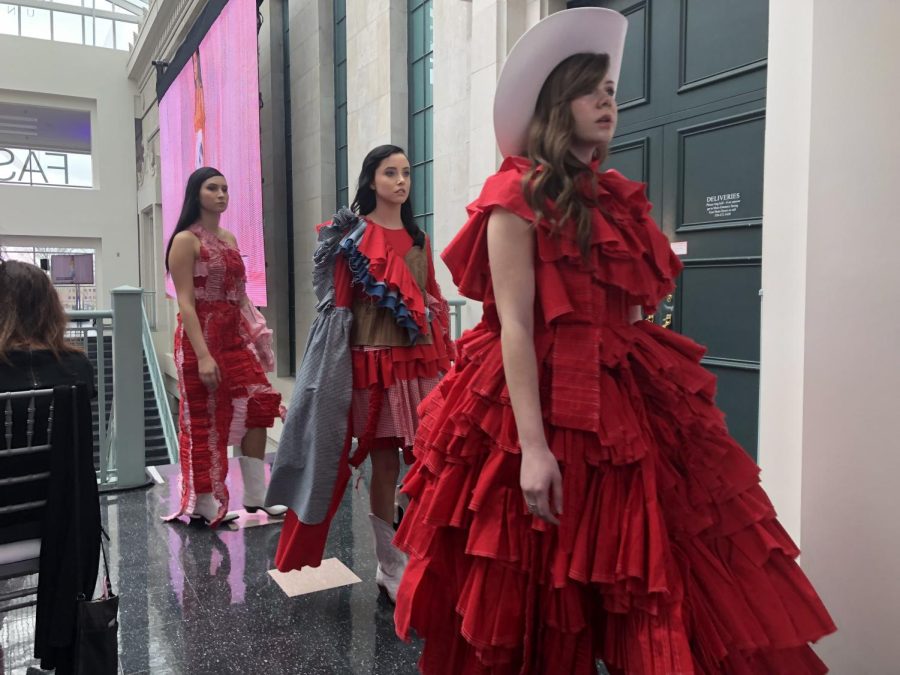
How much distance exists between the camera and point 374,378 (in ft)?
7.96

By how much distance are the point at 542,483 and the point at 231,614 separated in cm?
171

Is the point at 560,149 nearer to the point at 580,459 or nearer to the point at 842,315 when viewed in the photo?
the point at 580,459

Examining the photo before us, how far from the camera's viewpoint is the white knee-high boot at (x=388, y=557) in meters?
2.51

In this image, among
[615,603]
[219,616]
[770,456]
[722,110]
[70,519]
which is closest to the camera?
[615,603]

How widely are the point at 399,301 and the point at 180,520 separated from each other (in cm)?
195

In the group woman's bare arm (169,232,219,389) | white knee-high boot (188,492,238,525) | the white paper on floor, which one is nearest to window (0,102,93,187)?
woman's bare arm (169,232,219,389)

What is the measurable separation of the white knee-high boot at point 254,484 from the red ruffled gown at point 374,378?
3.69ft

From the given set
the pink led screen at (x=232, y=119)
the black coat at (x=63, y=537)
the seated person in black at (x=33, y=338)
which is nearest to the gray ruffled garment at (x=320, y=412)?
the seated person in black at (x=33, y=338)

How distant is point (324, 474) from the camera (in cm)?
237

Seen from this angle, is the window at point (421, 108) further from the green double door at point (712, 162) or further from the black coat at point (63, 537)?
the black coat at point (63, 537)

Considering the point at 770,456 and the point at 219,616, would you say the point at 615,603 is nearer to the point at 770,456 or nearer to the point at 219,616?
the point at 770,456

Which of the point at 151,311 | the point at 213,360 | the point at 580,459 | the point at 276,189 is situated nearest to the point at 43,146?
the point at 151,311

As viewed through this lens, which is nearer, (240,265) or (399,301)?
(399,301)

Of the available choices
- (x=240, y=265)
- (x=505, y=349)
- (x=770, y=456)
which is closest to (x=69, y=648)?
(x=505, y=349)
